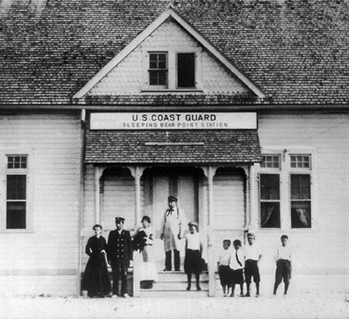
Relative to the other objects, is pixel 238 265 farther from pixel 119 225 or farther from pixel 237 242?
pixel 119 225

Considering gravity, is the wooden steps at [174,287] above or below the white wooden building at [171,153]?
below

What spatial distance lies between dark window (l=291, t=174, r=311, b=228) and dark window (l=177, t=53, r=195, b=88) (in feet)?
13.5

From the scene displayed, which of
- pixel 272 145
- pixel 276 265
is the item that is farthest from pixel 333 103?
pixel 276 265

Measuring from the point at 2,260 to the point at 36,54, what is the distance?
6352mm

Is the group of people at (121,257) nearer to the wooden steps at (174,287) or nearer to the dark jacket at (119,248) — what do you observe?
the dark jacket at (119,248)

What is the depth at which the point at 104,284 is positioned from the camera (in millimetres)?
19484

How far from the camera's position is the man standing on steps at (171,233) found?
20.1 meters

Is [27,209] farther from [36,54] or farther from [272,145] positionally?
[272,145]

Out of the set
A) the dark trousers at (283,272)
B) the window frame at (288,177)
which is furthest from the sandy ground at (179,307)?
the window frame at (288,177)

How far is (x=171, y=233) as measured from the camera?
20.3m

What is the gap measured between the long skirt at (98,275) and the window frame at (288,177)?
4772 millimetres

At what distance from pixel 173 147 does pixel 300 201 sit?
414 cm

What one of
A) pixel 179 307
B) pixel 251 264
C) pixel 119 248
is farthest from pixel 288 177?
pixel 179 307

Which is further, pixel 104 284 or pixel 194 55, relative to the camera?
pixel 194 55
